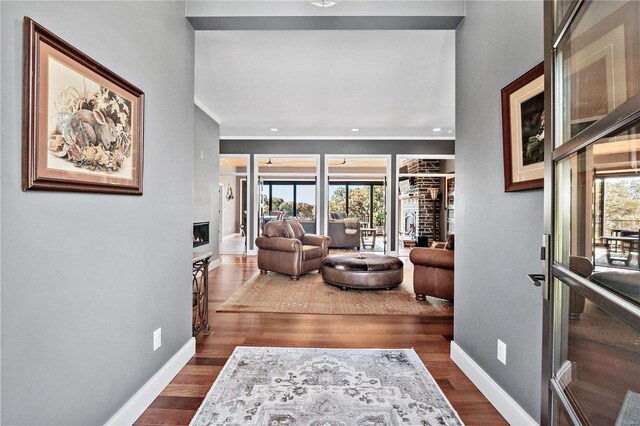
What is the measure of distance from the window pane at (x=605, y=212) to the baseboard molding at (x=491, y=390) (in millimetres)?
1070

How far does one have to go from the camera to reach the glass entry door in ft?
2.12

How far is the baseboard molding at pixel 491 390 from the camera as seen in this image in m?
1.59

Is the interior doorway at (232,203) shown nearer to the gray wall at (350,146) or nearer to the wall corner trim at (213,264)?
the gray wall at (350,146)

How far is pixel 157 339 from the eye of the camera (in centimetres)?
192

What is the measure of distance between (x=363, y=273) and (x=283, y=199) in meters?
7.38

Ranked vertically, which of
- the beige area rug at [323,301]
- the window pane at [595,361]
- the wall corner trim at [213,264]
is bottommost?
the beige area rug at [323,301]

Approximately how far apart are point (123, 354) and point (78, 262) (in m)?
0.59

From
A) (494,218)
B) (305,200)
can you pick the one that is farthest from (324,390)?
(305,200)

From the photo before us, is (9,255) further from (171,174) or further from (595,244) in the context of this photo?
(595,244)

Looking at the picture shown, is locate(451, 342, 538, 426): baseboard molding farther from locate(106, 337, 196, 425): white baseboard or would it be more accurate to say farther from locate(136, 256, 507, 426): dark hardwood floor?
locate(106, 337, 196, 425): white baseboard

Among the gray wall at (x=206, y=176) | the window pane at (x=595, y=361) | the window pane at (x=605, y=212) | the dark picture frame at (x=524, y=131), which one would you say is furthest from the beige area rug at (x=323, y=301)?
the window pane at (x=605, y=212)

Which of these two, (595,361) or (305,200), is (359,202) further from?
(595,361)

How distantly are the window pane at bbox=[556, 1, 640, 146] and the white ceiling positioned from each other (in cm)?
252

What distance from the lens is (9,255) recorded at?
1017mm
